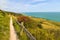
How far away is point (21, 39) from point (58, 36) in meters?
2.60

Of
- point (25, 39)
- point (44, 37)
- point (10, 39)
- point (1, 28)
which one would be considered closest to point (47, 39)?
point (44, 37)

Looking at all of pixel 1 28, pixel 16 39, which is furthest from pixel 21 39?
pixel 1 28

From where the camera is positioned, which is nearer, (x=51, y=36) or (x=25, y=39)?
(x=25, y=39)

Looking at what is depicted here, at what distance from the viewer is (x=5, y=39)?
12.4m

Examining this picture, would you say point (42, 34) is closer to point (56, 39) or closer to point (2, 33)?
point (56, 39)

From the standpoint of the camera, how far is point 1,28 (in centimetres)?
1458

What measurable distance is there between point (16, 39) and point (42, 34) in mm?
1651

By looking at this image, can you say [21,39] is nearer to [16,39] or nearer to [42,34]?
A: [16,39]

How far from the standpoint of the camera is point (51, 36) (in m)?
13.7

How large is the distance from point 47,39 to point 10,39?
2.20m

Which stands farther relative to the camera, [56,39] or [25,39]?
[56,39]

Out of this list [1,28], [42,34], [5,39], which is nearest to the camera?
[5,39]

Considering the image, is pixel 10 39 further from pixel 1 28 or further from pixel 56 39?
pixel 56 39

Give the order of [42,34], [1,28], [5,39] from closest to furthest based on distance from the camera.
→ [5,39] < [42,34] < [1,28]
